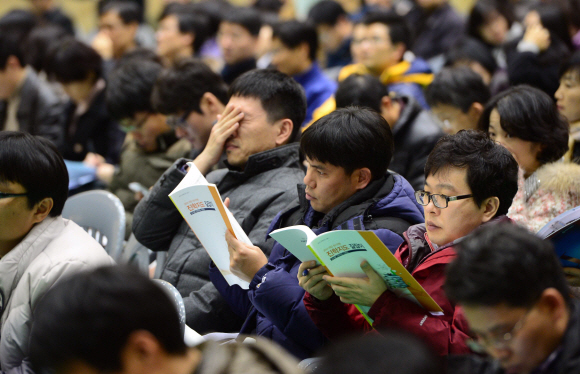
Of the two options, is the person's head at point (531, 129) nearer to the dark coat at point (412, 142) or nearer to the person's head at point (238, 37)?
the dark coat at point (412, 142)

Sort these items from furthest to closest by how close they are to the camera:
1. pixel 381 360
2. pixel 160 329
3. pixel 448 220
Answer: pixel 448 220
pixel 160 329
pixel 381 360

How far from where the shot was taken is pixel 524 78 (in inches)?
161

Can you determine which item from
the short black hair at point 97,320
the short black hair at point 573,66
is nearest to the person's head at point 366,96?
the short black hair at point 573,66

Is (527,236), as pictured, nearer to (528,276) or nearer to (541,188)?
(528,276)

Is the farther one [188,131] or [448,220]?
[188,131]

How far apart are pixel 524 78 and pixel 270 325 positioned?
2.68 metres

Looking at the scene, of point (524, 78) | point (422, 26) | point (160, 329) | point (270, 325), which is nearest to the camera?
point (160, 329)

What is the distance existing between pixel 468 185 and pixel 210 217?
973 mm

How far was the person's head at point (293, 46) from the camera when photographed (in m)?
5.38

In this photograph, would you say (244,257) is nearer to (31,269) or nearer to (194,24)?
(31,269)

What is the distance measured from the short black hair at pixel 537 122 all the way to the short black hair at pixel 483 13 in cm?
305

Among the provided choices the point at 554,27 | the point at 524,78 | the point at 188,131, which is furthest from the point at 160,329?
the point at 554,27

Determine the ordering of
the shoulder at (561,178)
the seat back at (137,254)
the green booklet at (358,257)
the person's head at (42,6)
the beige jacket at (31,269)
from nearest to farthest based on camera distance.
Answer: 1. the green booklet at (358,257)
2. the beige jacket at (31,269)
3. the shoulder at (561,178)
4. the seat back at (137,254)
5. the person's head at (42,6)

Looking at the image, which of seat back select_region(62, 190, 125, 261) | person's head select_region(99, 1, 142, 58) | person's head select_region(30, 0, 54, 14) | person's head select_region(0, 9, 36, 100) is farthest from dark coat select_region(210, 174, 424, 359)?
person's head select_region(30, 0, 54, 14)
